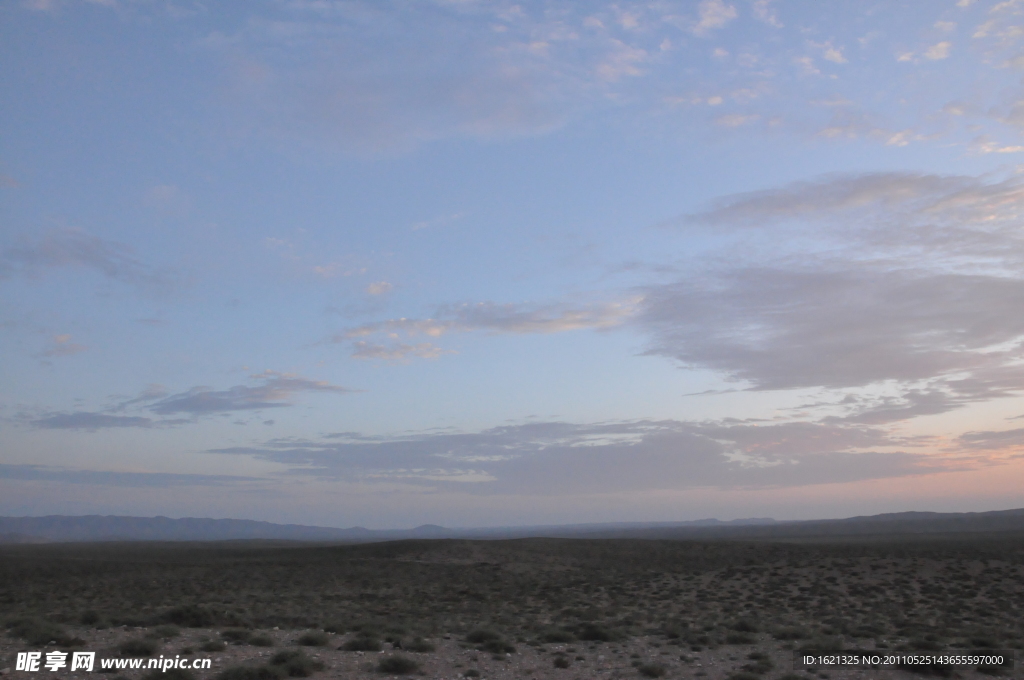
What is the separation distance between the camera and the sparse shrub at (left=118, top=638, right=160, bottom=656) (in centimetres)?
1462

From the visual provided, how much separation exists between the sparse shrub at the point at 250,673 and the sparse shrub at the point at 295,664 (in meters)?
0.20

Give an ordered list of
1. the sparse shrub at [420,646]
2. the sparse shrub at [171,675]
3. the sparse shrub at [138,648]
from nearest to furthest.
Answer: the sparse shrub at [171,675] → the sparse shrub at [138,648] → the sparse shrub at [420,646]

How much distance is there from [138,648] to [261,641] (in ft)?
9.07

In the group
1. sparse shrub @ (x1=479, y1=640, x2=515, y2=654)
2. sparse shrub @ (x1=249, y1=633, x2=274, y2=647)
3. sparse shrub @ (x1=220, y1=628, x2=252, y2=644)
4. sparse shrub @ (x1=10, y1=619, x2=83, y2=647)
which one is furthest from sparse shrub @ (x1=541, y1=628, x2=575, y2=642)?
→ sparse shrub @ (x1=10, y1=619, x2=83, y2=647)

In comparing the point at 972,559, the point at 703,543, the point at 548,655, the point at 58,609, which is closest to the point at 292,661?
the point at 548,655

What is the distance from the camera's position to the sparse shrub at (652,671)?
48.9 ft

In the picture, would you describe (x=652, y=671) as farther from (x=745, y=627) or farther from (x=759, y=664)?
(x=745, y=627)

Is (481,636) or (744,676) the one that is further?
(481,636)

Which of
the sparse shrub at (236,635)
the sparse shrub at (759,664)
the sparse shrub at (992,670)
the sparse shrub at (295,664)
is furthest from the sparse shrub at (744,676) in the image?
the sparse shrub at (236,635)

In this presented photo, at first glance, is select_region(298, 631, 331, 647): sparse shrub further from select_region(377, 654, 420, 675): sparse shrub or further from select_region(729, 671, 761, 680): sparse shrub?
select_region(729, 671, 761, 680): sparse shrub

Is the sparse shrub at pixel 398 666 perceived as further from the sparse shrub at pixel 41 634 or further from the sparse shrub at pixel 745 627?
the sparse shrub at pixel 745 627

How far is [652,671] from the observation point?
1496cm

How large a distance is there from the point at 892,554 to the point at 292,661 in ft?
139

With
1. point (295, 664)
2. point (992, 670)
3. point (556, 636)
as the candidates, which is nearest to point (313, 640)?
point (295, 664)
